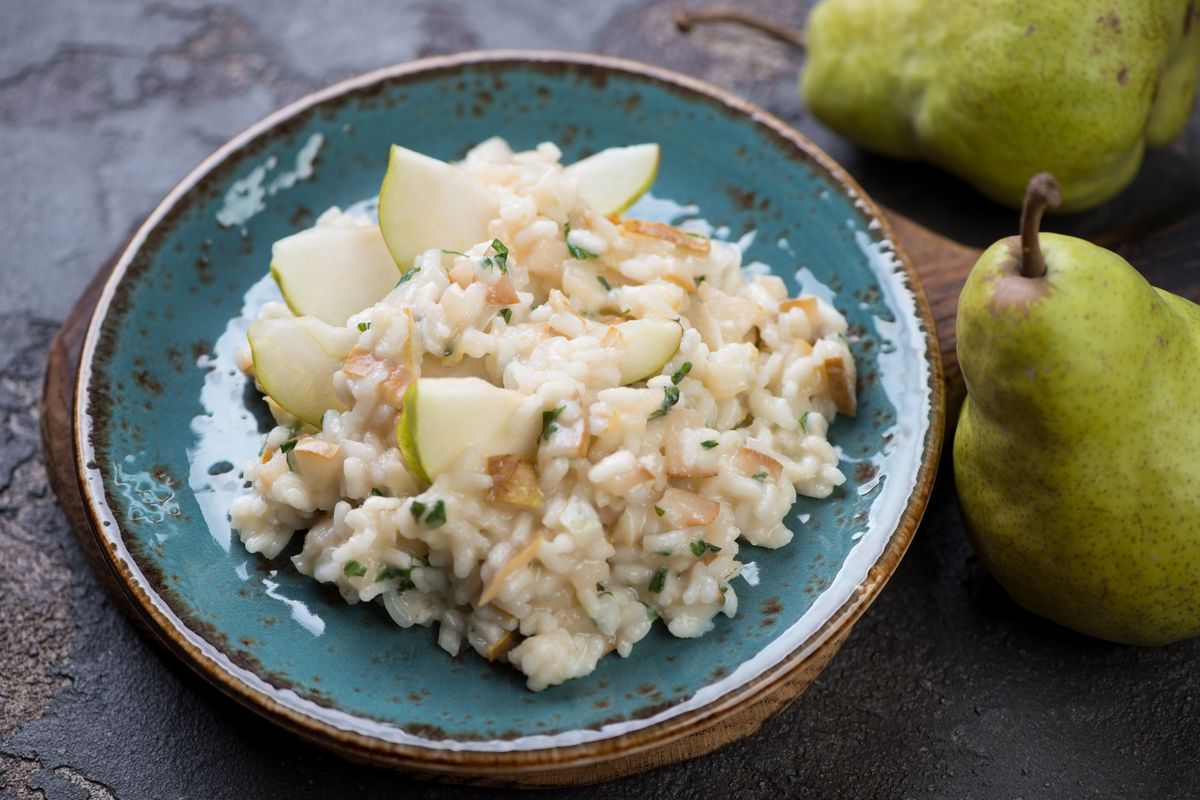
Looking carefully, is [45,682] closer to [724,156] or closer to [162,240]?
[162,240]

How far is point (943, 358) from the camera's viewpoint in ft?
10.4

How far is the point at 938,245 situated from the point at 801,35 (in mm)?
1372

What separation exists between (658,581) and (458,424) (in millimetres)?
568

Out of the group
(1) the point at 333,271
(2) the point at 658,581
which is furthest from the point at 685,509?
(1) the point at 333,271

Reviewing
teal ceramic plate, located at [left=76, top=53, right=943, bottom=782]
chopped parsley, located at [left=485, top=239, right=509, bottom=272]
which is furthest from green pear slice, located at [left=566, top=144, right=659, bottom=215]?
chopped parsley, located at [left=485, top=239, right=509, bottom=272]

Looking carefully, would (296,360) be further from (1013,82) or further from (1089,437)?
(1013,82)

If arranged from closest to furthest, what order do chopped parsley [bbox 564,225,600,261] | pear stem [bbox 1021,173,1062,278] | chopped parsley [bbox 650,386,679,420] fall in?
pear stem [bbox 1021,173,1062,278]
chopped parsley [bbox 650,386,679,420]
chopped parsley [bbox 564,225,600,261]

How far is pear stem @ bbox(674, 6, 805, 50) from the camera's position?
4109mm

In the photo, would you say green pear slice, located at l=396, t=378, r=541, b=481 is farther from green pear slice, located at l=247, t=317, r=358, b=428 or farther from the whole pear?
the whole pear

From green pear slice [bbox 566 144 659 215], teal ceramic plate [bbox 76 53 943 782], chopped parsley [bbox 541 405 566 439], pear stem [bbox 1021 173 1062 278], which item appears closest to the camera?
pear stem [bbox 1021 173 1062 278]

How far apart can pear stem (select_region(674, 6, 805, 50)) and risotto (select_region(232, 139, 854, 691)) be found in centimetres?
149

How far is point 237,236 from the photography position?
333cm

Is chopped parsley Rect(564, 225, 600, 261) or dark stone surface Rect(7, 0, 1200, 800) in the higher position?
chopped parsley Rect(564, 225, 600, 261)

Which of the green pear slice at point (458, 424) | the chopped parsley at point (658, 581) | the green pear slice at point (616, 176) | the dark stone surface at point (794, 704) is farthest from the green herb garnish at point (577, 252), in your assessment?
the dark stone surface at point (794, 704)
